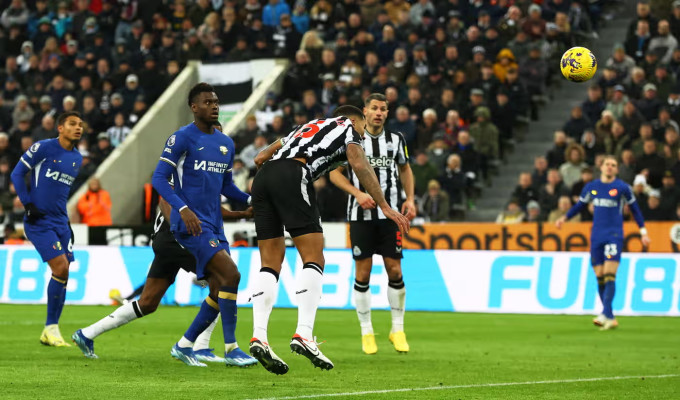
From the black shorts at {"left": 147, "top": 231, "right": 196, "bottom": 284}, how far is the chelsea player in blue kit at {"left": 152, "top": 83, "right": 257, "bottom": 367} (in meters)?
0.26

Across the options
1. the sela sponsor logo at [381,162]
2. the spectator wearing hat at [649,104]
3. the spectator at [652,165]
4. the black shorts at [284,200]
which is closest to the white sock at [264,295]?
the black shorts at [284,200]

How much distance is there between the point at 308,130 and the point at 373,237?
116 inches

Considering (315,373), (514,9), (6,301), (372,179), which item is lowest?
(6,301)

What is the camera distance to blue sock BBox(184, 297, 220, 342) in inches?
401

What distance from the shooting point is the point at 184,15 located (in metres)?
30.2

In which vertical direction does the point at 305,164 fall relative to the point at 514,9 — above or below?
below

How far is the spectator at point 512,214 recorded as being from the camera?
69.6 ft

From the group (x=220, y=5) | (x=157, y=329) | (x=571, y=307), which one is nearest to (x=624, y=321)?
(x=571, y=307)

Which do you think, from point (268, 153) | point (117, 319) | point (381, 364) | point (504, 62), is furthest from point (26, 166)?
point (504, 62)

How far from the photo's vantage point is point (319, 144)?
30.1ft

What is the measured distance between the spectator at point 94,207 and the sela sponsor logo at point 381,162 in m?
12.4

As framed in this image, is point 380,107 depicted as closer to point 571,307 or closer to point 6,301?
point 571,307

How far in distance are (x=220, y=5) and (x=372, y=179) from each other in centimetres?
2151

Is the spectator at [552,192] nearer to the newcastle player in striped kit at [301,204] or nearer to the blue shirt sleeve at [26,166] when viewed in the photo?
the blue shirt sleeve at [26,166]
